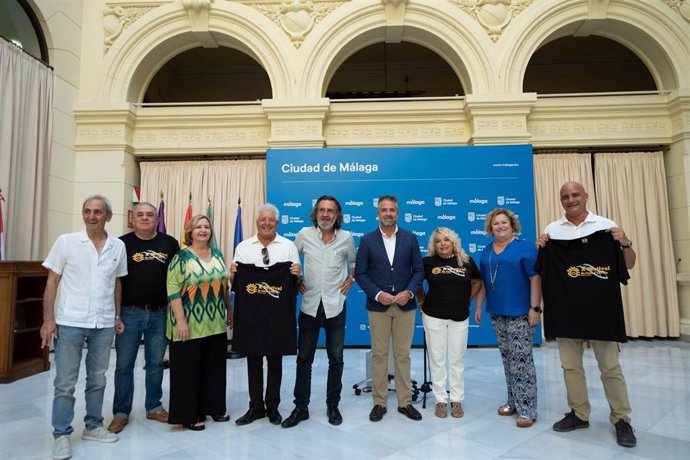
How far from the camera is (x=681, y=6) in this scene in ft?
20.1

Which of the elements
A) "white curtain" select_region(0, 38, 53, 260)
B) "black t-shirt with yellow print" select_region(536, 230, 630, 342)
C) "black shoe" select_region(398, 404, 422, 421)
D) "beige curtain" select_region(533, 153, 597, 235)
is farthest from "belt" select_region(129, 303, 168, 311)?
"beige curtain" select_region(533, 153, 597, 235)

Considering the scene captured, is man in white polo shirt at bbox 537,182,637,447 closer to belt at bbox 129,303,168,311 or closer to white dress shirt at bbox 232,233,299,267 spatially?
white dress shirt at bbox 232,233,299,267

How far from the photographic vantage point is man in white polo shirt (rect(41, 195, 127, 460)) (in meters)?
2.52

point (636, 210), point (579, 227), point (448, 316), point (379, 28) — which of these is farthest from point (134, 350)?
point (636, 210)

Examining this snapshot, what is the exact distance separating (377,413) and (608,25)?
7068mm

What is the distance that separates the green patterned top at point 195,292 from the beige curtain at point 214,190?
354 cm

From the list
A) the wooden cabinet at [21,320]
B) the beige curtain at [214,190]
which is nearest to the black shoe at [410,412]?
the beige curtain at [214,190]

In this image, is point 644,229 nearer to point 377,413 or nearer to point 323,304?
point 377,413

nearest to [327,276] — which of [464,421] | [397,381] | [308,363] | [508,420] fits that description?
[308,363]

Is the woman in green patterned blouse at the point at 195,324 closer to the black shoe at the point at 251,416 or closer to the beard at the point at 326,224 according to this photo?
the black shoe at the point at 251,416

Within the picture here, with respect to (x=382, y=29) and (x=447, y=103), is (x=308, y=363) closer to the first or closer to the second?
(x=447, y=103)

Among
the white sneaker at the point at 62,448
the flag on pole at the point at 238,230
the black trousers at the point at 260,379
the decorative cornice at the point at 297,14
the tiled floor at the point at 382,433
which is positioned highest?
the decorative cornice at the point at 297,14

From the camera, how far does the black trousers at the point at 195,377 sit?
2.79 metres

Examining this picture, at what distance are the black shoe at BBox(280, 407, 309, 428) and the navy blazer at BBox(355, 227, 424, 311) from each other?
95 cm
